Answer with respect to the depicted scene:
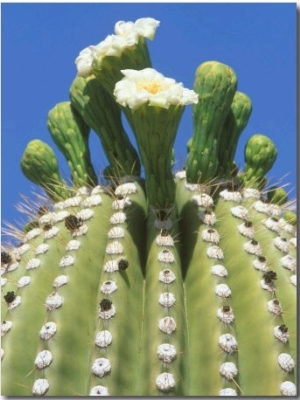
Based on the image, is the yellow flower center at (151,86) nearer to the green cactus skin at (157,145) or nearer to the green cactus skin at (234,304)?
the green cactus skin at (157,145)

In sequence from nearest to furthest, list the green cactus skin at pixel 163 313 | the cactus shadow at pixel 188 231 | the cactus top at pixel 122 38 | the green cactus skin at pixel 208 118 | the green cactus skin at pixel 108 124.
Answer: the green cactus skin at pixel 163 313
the cactus shadow at pixel 188 231
the cactus top at pixel 122 38
the green cactus skin at pixel 208 118
the green cactus skin at pixel 108 124

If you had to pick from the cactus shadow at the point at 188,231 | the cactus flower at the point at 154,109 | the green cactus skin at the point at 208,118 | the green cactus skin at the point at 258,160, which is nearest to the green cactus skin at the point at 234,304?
the cactus shadow at the point at 188,231

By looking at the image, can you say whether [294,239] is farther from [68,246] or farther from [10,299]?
[10,299]

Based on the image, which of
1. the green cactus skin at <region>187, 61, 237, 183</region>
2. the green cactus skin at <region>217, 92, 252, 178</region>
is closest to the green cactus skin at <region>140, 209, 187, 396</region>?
the green cactus skin at <region>187, 61, 237, 183</region>

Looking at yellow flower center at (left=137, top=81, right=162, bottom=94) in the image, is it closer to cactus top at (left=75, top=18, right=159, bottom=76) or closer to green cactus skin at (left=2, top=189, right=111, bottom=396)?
cactus top at (left=75, top=18, right=159, bottom=76)

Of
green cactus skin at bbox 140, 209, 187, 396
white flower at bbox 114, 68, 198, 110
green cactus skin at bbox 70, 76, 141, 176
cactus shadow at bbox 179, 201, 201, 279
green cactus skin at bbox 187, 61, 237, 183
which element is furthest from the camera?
green cactus skin at bbox 70, 76, 141, 176

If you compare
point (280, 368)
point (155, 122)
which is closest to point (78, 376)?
point (280, 368)
